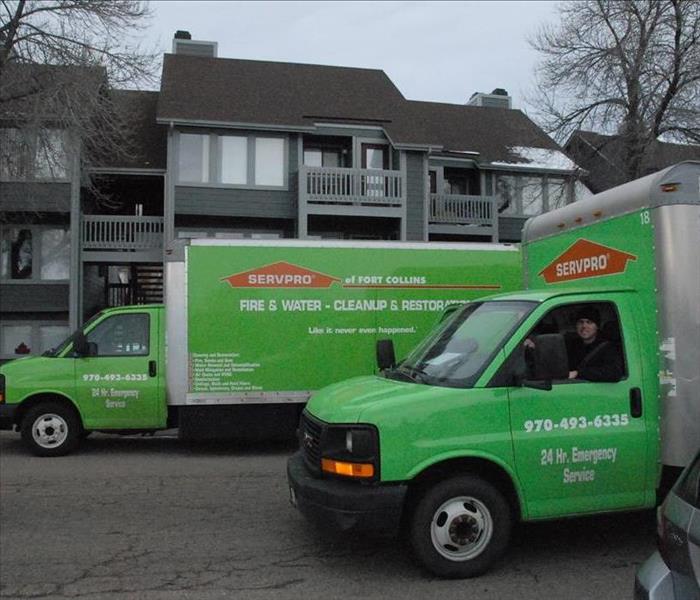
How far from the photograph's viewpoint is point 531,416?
454 centimetres

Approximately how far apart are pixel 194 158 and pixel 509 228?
10712 millimetres

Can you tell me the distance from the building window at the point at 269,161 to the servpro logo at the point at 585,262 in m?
15.2

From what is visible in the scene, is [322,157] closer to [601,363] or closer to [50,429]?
[50,429]

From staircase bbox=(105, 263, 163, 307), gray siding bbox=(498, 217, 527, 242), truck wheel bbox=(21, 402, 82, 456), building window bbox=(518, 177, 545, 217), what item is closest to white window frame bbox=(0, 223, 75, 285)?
staircase bbox=(105, 263, 163, 307)

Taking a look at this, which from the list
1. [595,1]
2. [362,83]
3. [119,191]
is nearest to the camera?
[595,1]

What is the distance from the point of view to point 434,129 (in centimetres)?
2439

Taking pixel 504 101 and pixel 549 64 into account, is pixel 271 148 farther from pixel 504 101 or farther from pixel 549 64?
pixel 504 101

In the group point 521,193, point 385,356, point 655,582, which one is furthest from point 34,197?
point 655,582

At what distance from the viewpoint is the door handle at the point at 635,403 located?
4.73 meters

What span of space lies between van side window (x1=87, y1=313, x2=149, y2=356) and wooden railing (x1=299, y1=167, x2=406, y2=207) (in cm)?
1119

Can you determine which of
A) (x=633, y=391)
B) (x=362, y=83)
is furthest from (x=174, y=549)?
(x=362, y=83)

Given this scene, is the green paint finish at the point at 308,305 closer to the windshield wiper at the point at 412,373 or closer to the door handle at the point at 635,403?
the windshield wiper at the point at 412,373

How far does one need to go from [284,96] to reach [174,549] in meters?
18.8

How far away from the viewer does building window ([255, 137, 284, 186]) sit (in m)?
20.6
